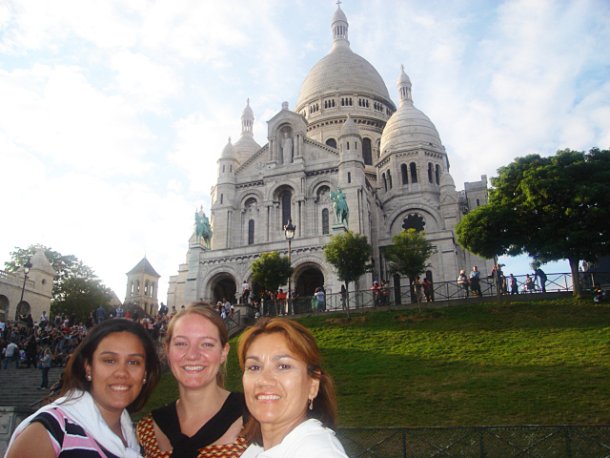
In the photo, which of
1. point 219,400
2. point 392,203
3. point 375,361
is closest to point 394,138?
point 392,203

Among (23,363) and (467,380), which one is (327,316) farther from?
(23,363)

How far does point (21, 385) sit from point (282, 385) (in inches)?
693

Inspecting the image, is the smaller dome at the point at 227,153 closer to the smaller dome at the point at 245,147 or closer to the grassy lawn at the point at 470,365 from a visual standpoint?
the smaller dome at the point at 245,147

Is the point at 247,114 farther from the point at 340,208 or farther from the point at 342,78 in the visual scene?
the point at 340,208

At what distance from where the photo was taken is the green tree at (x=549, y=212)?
77.6ft

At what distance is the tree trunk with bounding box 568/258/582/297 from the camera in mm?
23020

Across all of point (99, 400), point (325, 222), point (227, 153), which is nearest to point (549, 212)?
point (325, 222)

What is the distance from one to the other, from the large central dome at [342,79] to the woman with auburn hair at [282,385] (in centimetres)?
5636

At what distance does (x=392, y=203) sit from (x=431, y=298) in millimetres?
16981

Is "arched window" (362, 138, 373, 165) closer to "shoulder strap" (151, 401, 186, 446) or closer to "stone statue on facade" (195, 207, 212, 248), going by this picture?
"stone statue on facade" (195, 207, 212, 248)

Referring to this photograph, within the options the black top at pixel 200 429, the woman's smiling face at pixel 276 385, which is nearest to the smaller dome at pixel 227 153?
the black top at pixel 200 429

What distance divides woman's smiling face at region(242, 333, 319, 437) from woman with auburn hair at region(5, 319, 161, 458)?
3.76ft

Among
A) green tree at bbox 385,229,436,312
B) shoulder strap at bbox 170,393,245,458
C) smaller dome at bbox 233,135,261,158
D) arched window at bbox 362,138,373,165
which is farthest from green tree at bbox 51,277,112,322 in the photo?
shoulder strap at bbox 170,393,245,458

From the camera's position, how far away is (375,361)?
17.4 meters
